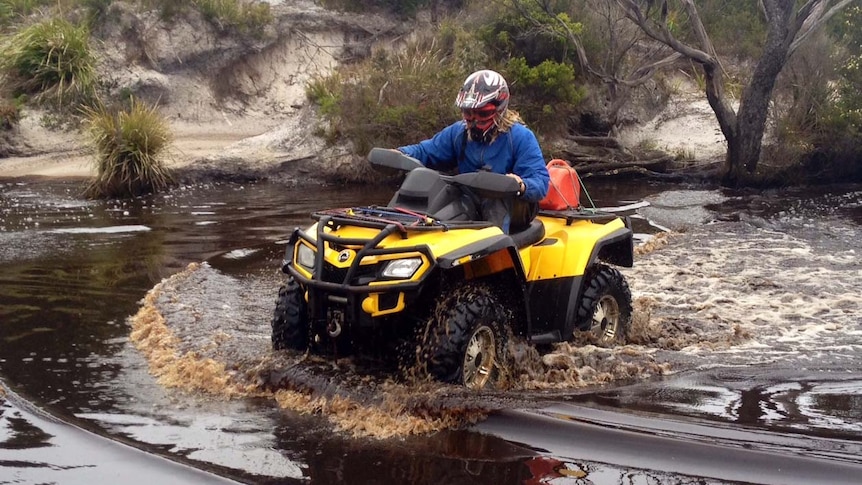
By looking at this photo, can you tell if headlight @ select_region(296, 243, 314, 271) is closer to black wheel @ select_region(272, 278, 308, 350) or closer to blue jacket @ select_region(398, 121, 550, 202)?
black wheel @ select_region(272, 278, 308, 350)

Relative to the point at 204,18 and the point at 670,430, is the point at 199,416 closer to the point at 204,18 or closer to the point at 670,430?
the point at 670,430

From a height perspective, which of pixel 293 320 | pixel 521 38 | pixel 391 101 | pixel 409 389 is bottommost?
pixel 409 389

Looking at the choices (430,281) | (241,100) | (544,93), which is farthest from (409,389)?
(241,100)

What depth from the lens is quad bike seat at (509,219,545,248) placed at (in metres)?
5.70

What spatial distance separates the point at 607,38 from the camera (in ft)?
61.1

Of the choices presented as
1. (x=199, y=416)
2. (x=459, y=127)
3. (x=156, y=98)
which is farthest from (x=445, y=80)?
(x=199, y=416)

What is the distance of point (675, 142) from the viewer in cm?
1856

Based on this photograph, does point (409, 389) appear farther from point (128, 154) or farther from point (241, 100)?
point (241, 100)

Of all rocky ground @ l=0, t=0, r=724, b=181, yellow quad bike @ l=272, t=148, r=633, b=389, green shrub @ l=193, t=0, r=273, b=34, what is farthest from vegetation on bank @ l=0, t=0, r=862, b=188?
yellow quad bike @ l=272, t=148, r=633, b=389

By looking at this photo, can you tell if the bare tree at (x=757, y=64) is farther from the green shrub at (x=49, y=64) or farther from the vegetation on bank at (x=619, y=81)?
the green shrub at (x=49, y=64)

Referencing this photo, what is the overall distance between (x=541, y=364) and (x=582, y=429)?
1.16 meters

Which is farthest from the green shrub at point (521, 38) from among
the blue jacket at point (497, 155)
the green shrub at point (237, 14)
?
the blue jacket at point (497, 155)

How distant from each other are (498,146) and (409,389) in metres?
1.74

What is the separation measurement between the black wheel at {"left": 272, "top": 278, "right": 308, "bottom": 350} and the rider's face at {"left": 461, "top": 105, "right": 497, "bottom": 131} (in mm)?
1467
